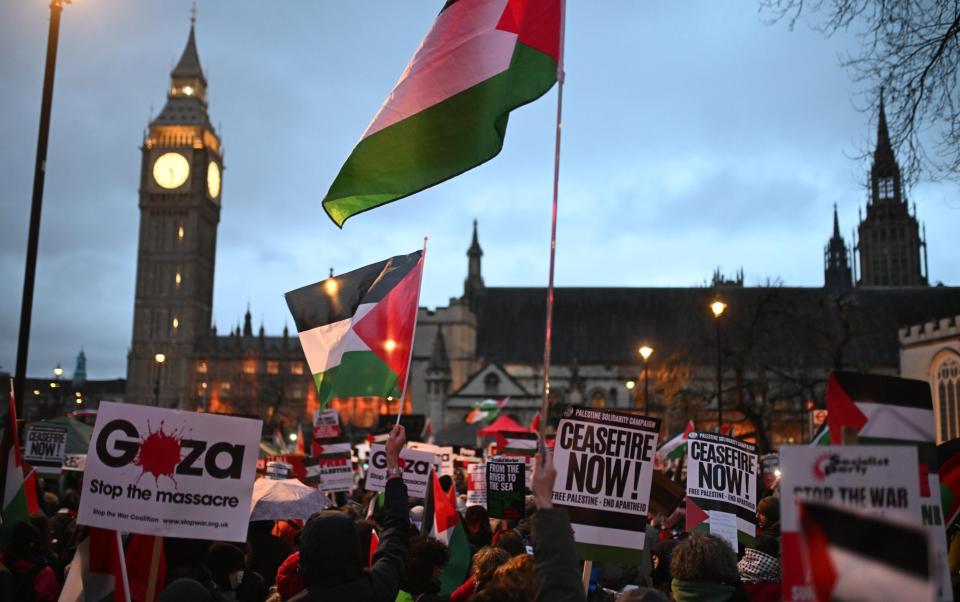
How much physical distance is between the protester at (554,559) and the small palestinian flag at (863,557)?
4.39ft

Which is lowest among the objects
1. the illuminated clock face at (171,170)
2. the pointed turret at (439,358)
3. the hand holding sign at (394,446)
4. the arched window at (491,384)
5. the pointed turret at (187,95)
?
the hand holding sign at (394,446)

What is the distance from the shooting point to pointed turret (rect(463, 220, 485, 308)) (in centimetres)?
9969

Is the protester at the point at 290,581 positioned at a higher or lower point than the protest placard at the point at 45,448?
lower

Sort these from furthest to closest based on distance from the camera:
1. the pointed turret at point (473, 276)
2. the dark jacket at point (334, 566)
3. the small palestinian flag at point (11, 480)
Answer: the pointed turret at point (473, 276) → the small palestinian flag at point (11, 480) → the dark jacket at point (334, 566)

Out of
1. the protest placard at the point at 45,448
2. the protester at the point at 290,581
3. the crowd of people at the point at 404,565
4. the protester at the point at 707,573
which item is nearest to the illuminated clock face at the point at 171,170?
the protest placard at the point at 45,448

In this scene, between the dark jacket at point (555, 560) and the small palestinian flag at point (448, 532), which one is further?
the small palestinian flag at point (448, 532)

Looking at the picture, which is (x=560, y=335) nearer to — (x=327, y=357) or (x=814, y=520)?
(x=327, y=357)

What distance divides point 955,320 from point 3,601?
145 feet

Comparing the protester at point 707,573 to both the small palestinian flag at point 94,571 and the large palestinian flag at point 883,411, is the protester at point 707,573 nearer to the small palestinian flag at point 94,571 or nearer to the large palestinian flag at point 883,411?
the large palestinian flag at point 883,411

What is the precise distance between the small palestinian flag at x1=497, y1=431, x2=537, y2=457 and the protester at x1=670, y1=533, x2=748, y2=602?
40.9ft

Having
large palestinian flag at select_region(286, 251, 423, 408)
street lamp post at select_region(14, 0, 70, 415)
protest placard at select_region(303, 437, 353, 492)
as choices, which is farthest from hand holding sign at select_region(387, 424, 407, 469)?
protest placard at select_region(303, 437, 353, 492)

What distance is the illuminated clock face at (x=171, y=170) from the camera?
120m

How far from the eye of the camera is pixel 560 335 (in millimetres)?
96312

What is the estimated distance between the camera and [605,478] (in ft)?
19.6
